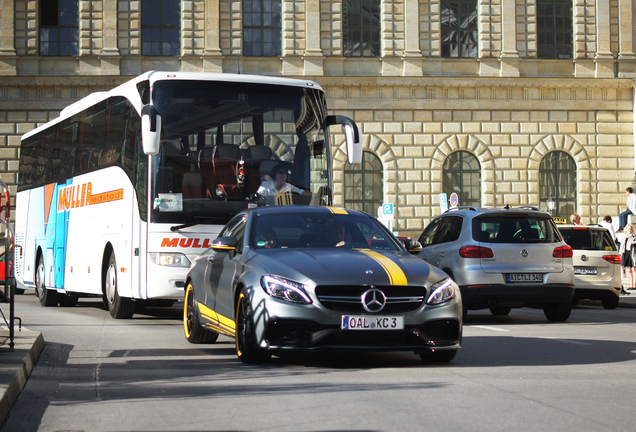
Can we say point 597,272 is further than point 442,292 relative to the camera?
Yes

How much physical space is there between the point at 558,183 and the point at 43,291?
2449 centimetres

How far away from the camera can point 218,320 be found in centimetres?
1017

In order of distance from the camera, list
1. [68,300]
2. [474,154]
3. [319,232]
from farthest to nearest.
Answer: [474,154]
[68,300]
[319,232]

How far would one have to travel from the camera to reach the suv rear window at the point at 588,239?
64.2 feet

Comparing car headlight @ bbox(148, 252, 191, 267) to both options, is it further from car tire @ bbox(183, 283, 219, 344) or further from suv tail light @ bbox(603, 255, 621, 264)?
suv tail light @ bbox(603, 255, 621, 264)

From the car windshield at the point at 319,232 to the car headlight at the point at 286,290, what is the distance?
1.02 meters

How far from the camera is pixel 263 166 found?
1417 centimetres

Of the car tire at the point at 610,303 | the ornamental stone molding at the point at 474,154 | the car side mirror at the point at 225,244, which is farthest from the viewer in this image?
the ornamental stone molding at the point at 474,154

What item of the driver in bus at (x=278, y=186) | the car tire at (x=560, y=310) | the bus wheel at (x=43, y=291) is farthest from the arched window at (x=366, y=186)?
the driver in bus at (x=278, y=186)

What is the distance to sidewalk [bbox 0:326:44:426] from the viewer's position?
264 inches

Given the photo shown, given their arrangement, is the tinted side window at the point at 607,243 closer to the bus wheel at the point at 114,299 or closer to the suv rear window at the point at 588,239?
the suv rear window at the point at 588,239

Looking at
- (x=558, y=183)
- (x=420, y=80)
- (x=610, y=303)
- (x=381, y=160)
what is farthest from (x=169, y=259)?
(x=558, y=183)

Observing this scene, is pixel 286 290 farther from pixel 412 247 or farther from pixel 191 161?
pixel 191 161

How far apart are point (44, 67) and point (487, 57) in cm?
1675
